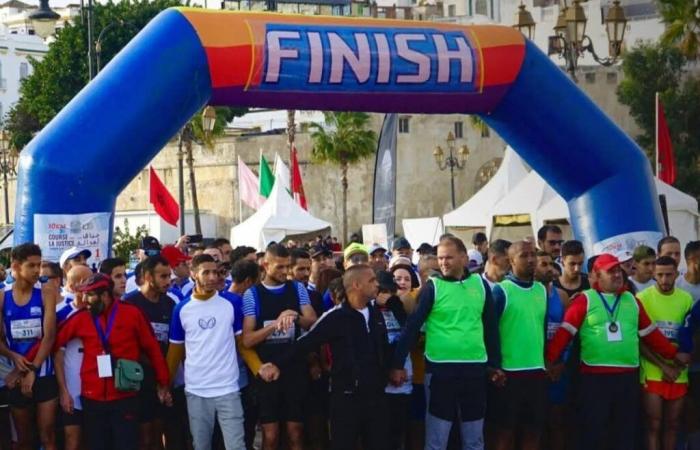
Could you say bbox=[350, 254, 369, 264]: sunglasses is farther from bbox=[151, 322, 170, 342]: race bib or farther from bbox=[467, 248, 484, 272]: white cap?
bbox=[151, 322, 170, 342]: race bib

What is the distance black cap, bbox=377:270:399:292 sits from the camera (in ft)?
36.8

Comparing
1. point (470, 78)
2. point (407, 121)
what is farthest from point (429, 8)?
point (470, 78)

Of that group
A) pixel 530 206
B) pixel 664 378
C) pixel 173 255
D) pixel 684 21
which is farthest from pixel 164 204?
pixel 664 378

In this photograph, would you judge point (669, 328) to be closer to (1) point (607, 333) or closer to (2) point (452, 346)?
(1) point (607, 333)

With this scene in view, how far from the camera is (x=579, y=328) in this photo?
11.4 meters

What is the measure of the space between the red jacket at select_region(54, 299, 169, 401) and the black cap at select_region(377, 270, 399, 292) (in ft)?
5.91

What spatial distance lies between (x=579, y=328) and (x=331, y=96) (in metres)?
5.54

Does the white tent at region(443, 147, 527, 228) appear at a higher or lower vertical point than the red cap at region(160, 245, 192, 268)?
higher

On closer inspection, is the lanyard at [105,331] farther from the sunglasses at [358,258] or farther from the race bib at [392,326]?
the sunglasses at [358,258]

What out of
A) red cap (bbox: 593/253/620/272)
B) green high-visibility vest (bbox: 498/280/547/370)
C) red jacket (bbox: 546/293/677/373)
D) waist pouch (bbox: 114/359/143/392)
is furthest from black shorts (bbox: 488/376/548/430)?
waist pouch (bbox: 114/359/143/392)

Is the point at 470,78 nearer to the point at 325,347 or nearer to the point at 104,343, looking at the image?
the point at 325,347

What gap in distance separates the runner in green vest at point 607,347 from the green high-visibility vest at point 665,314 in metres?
0.25

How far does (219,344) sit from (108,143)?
4586 mm

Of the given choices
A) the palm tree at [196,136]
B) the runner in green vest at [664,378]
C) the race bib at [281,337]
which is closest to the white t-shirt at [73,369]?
the race bib at [281,337]
